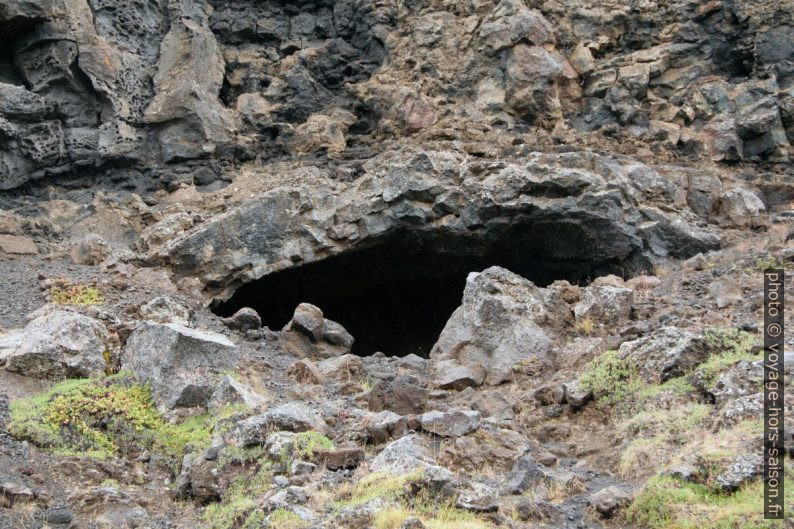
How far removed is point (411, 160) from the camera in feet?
58.5

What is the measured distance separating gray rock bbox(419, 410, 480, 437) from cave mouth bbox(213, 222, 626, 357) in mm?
8766

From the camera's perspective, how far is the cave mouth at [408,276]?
58.2ft

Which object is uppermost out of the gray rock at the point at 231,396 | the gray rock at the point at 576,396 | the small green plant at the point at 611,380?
the gray rock at the point at 231,396

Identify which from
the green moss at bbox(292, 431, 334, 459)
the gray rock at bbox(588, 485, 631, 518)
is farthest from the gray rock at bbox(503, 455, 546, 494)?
the green moss at bbox(292, 431, 334, 459)

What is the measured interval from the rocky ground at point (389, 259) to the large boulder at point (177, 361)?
39 millimetres

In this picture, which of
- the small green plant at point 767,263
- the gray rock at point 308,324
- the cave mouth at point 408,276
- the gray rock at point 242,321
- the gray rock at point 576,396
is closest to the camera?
the gray rock at point 576,396

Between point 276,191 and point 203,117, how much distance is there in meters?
3.03

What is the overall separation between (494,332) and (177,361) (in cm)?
490

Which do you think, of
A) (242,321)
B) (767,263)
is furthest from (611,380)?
(242,321)

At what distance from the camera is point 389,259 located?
18531 millimetres

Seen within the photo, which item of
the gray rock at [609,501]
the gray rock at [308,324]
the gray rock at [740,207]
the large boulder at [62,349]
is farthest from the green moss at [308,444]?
the gray rock at [740,207]

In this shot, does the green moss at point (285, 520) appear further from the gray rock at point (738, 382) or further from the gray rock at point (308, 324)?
the gray rock at point (308, 324)

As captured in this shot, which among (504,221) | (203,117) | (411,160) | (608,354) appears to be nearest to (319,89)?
(203,117)

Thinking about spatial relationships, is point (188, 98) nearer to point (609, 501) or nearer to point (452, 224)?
point (452, 224)
